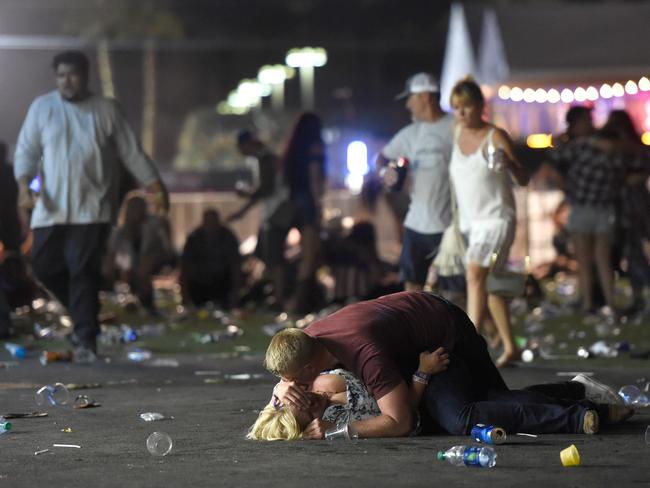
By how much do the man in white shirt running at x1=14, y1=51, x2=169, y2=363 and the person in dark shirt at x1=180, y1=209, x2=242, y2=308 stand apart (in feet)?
18.7

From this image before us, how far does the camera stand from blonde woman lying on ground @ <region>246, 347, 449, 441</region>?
22.8ft

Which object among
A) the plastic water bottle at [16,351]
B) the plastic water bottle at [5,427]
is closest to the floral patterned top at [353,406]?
the plastic water bottle at [5,427]

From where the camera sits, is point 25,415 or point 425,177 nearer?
point 25,415

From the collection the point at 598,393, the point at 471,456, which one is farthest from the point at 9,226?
the point at 471,456

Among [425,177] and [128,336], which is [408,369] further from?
[128,336]

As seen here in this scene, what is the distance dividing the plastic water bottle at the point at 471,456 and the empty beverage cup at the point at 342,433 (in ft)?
2.06

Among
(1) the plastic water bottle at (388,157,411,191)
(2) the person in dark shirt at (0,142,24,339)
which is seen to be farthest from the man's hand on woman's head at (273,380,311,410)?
(2) the person in dark shirt at (0,142,24,339)

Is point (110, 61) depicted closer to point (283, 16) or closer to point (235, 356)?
point (283, 16)

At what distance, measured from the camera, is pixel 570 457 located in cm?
629

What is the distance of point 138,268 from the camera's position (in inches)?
672

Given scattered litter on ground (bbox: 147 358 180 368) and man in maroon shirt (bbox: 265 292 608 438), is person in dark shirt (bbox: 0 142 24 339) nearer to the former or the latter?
scattered litter on ground (bbox: 147 358 180 368)

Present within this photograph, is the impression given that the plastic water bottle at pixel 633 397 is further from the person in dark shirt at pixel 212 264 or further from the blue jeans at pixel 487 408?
the person in dark shirt at pixel 212 264

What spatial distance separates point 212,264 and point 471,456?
439 inches

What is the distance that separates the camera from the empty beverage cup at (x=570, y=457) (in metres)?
6.28
